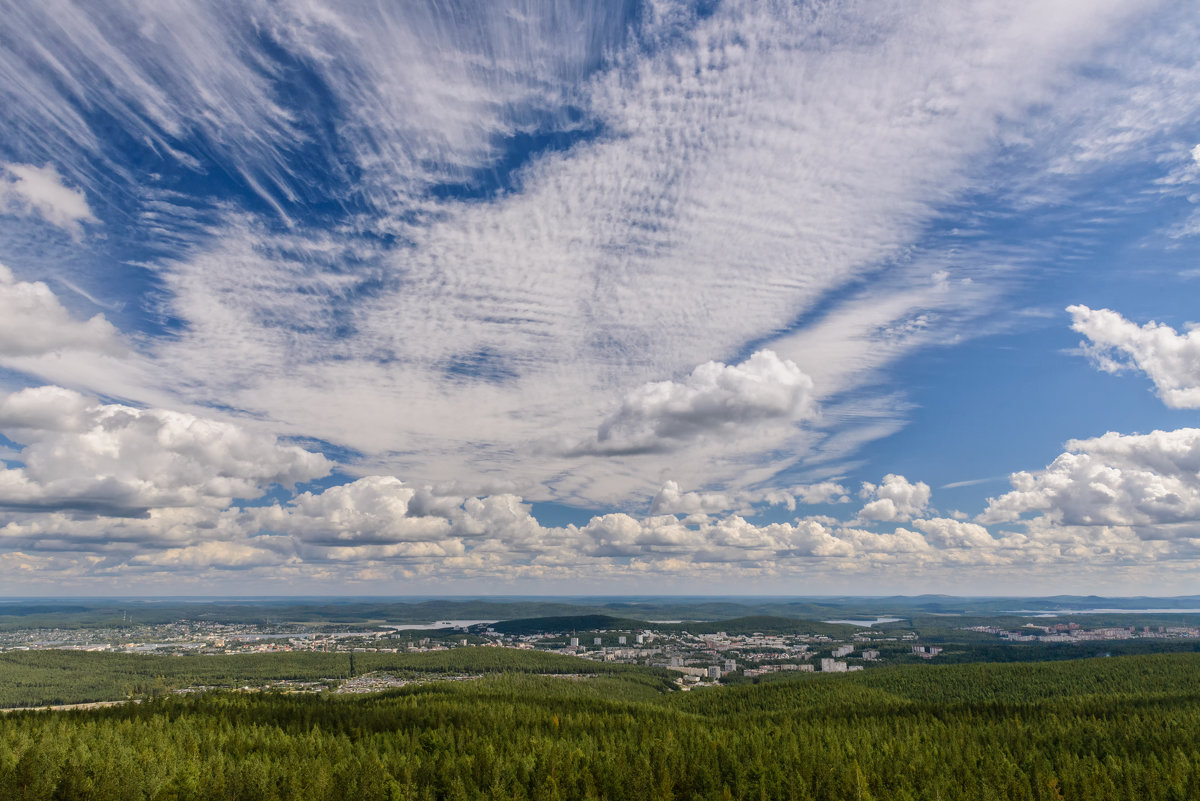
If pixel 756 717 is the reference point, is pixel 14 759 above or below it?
above

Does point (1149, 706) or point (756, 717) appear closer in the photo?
point (1149, 706)

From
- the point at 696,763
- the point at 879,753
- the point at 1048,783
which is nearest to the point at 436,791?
the point at 696,763

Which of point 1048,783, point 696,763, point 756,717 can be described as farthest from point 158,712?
point 1048,783

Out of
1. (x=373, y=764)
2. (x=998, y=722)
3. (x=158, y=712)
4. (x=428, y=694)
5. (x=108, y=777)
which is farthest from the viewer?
(x=428, y=694)

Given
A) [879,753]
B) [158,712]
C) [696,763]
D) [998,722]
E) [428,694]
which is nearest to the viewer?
[696,763]

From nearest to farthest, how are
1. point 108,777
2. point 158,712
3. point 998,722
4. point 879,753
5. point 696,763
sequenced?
1. point 108,777
2. point 696,763
3. point 879,753
4. point 998,722
5. point 158,712

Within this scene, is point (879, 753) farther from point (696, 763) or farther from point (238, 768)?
point (238, 768)

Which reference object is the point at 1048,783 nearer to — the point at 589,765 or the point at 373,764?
the point at 589,765
